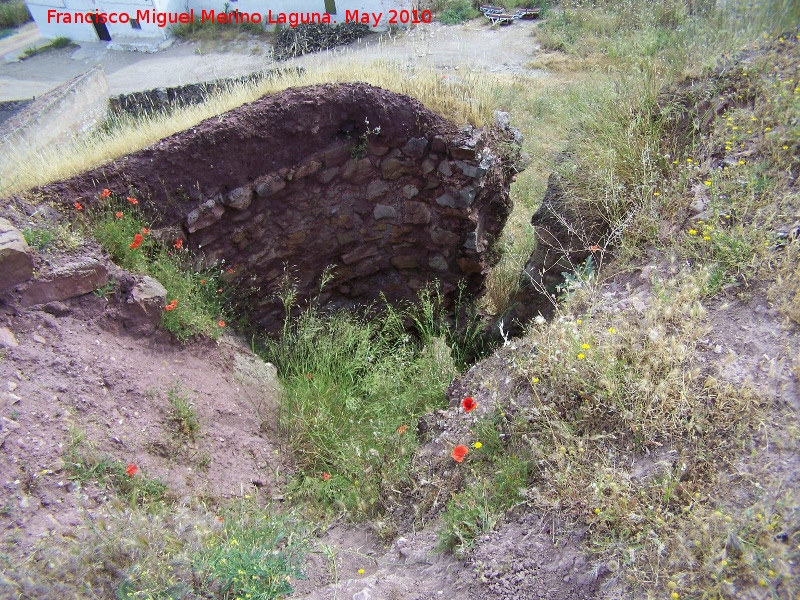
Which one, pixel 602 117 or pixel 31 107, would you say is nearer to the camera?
pixel 602 117

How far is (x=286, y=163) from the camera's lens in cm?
478

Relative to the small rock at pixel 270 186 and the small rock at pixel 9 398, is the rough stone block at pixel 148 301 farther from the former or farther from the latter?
the small rock at pixel 270 186

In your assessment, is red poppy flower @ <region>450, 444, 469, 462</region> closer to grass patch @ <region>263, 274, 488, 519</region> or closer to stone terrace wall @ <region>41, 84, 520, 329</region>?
grass patch @ <region>263, 274, 488, 519</region>

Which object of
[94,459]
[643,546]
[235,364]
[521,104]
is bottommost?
[235,364]

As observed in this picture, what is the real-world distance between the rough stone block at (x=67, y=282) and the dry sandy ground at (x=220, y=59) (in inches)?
367

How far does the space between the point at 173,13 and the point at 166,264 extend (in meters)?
15.0

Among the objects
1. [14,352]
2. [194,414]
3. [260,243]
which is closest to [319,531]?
[194,414]

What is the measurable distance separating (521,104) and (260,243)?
6048 mm

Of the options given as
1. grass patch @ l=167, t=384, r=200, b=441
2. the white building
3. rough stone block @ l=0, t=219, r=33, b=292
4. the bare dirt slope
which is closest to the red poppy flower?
the bare dirt slope

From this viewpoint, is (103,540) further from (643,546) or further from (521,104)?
(521,104)

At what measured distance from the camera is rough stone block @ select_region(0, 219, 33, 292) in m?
3.18

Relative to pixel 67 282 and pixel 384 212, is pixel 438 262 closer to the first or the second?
pixel 384 212

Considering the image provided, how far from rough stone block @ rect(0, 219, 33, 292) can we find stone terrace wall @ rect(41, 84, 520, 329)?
2.81 ft

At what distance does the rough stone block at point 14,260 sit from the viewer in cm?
318
